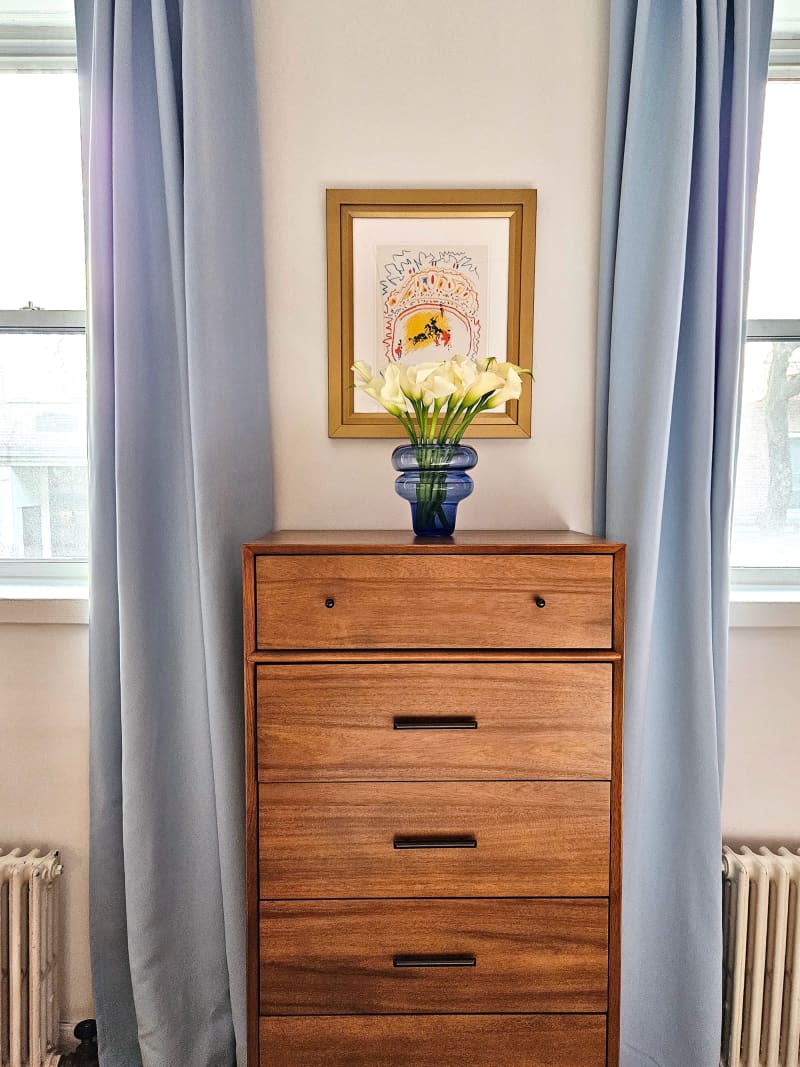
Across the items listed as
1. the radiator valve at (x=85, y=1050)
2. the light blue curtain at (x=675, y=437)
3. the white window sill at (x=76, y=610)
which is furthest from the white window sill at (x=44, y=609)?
the light blue curtain at (x=675, y=437)

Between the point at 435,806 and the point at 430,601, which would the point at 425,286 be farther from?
the point at 435,806

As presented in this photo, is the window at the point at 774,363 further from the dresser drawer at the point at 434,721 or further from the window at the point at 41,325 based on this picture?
the window at the point at 41,325

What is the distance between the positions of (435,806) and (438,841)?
63 millimetres

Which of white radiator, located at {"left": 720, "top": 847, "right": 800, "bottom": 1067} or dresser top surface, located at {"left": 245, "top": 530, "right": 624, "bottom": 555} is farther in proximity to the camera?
white radiator, located at {"left": 720, "top": 847, "right": 800, "bottom": 1067}

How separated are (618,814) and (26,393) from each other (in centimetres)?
162

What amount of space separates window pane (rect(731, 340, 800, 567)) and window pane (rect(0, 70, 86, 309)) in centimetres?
165

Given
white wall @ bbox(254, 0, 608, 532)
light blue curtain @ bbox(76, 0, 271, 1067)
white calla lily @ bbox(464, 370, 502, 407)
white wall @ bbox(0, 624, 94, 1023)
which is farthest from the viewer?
white wall @ bbox(0, 624, 94, 1023)

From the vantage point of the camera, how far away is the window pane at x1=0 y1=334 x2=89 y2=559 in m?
1.80

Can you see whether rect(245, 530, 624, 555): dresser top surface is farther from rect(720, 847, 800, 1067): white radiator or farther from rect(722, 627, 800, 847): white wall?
rect(720, 847, 800, 1067): white radiator

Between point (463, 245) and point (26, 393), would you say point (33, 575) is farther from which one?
point (463, 245)

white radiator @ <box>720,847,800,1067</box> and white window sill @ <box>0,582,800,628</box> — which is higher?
white window sill @ <box>0,582,800,628</box>

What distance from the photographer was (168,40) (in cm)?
150

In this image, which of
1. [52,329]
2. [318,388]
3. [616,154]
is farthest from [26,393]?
[616,154]

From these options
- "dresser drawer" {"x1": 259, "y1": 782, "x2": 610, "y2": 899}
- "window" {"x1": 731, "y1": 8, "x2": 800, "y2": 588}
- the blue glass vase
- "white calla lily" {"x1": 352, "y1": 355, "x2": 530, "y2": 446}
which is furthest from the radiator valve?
"window" {"x1": 731, "y1": 8, "x2": 800, "y2": 588}
